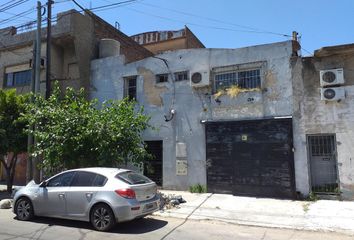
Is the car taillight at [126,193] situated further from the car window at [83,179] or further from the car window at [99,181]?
the car window at [83,179]

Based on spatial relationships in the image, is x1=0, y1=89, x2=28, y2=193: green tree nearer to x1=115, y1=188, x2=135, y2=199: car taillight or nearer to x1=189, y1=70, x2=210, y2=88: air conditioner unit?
x1=189, y1=70, x2=210, y2=88: air conditioner unit

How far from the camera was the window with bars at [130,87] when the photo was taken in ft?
54.3

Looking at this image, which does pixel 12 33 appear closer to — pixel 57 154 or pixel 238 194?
pixel 57 154

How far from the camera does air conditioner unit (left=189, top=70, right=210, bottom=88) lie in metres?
14.3

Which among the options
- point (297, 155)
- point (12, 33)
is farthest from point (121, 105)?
point (12, 33)

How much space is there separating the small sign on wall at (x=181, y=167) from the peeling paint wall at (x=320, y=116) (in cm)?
455

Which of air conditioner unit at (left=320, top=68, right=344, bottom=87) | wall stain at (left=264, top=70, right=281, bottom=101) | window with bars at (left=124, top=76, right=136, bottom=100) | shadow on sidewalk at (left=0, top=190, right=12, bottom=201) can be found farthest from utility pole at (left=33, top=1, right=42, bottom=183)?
air conditioner unit at (left=320, top=68, right=344, bottom=87)

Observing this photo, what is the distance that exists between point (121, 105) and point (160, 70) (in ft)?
13.4

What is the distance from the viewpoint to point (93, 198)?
8.27 meters

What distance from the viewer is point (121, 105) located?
479 inches

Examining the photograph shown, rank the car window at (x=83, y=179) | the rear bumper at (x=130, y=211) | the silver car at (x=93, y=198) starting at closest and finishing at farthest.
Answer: the rear bumper at (x=130, y=211) < the silver car at (x=93, y=198) < the car window at (x=83, y=179)

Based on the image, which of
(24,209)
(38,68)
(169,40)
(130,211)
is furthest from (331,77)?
(169,40)

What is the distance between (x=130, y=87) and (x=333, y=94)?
9133 mm

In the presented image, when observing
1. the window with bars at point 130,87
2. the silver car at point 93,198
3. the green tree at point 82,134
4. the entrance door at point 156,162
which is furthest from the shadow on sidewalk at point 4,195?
the window with bars at point 130,87
